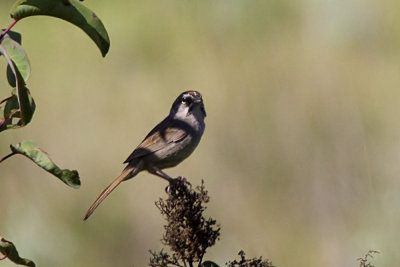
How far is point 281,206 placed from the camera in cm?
707

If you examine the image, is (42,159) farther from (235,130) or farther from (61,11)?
(235,130)

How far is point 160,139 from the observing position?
584 cm

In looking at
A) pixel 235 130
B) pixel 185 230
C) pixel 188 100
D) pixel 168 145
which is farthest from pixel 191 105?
pixel 185 230

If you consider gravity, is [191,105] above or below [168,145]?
above

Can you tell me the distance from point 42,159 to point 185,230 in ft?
2.94

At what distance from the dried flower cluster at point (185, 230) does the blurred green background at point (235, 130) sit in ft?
7.46

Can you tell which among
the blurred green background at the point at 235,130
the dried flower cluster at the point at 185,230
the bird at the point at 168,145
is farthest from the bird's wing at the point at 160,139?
the dried flower cluster at the point at 185,230

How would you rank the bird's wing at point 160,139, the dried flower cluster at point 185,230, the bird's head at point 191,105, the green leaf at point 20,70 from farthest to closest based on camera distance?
the bird's head at point 191,105 → the bird's wing at point 160,139 → the dried flower cluster at point 185,230 → the green leaf at point 20,70

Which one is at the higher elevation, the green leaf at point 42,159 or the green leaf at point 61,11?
the green leaf at point 61,11

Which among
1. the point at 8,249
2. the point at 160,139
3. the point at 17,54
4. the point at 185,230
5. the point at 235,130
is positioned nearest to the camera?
the point at 17,54

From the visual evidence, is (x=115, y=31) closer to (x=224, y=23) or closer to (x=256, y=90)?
(x=224, y=23)

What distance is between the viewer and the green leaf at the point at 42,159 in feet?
8.50

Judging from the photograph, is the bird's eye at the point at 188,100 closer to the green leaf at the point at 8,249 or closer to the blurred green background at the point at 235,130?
the blurred green background at the point at 235,130

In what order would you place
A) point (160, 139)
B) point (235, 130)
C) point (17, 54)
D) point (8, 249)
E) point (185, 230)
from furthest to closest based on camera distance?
point (235, 130), point (160, 139), point (185, 230), point (8, 249), point (17, 54)
